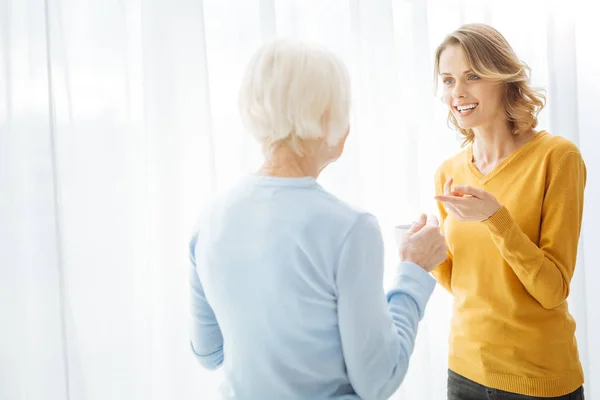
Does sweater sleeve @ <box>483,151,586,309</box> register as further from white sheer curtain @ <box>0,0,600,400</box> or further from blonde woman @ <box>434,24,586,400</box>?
white sheer curtain @ <box>0,0,600,400</box>

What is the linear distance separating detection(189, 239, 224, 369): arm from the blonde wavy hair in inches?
36.1

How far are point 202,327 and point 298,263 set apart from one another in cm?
32

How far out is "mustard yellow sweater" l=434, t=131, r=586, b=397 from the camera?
4.52ft

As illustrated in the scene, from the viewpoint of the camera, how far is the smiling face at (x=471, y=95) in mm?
1540

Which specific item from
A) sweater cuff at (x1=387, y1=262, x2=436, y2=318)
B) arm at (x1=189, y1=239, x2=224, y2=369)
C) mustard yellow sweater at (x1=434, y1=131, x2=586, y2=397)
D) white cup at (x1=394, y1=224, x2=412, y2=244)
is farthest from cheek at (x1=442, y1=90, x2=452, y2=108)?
arm at (x1=189, y1=239, x2=224, y2=369)

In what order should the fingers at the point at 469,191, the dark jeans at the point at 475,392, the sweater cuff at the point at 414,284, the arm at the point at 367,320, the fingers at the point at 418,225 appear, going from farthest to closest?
the dark jeans at the point at 475,392, the fingers at the point at 469,191, the fingers at the point at 418,225, the sweater cuff at the point at 414,284, the arm at the point at 367,320

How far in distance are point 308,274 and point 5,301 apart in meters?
0.87

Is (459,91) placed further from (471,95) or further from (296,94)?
(296,94)

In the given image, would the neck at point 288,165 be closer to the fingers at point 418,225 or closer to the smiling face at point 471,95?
the fingers at point 418,225

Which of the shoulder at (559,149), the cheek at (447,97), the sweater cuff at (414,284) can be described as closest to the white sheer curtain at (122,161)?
the cheek at (447,97)

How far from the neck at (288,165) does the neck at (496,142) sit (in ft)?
2.53

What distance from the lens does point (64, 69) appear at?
1436 millimetres

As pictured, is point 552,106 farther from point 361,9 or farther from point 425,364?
point 425,364

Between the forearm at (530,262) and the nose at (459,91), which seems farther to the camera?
the nose at (459,91)
